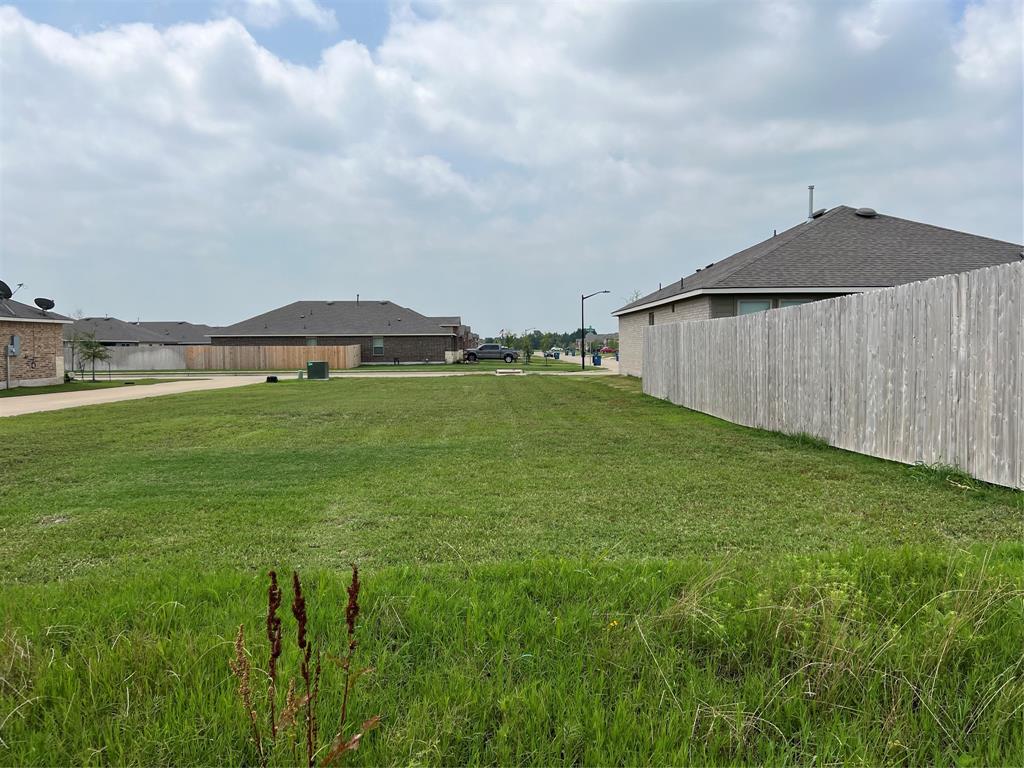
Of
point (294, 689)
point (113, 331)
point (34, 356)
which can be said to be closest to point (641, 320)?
point (34, 356)

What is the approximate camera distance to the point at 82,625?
2.98m

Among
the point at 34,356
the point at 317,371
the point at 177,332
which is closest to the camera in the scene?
the point at 34,356

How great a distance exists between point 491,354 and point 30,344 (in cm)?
3922

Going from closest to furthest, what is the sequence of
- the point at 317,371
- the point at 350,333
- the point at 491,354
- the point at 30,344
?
the point at 30,344 < the point at 317,371 < the point at 350,333 < the point at 491,354

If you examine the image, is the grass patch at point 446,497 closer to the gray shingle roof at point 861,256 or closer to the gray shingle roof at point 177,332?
the gray shingle roof at point 861,256

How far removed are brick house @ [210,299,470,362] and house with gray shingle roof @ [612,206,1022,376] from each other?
3621cm

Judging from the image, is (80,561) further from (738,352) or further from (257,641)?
(738,352)

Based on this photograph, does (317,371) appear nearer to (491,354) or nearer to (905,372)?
(905,372)

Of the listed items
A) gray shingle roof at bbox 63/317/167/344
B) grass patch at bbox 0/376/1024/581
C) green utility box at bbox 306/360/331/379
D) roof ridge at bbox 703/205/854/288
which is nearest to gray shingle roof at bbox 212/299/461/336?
gray shingle roof at bbox 63/317/167/344

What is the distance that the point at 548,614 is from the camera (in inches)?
122

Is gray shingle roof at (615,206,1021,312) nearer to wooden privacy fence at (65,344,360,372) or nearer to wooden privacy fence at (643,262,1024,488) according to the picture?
wooden privacy fence at (643,262,1024,488)

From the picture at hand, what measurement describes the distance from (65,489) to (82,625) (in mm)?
4475

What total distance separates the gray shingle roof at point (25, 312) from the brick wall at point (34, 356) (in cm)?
32

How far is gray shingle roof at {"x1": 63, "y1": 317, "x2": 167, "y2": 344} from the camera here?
64906 millimetres
